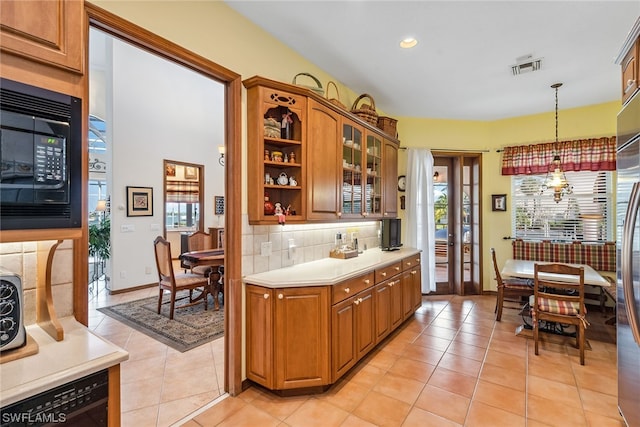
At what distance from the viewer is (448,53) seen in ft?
9.78

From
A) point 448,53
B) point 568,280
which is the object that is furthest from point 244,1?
point 568,280

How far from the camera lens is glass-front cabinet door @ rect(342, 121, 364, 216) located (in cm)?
319

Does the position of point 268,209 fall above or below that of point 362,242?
above

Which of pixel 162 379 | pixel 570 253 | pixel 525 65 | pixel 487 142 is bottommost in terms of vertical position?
pixel 162 379

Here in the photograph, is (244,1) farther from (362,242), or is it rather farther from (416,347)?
(416,347)

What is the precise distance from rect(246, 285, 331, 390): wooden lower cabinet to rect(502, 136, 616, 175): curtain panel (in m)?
4.17

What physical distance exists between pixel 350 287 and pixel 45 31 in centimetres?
230

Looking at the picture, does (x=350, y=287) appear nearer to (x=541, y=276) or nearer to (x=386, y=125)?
(x=541, y=276)

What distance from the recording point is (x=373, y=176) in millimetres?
3773

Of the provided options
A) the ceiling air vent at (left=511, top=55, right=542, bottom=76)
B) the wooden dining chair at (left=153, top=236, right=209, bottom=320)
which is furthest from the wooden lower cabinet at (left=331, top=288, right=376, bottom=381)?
the ceiling air vent at (left=511, top=55, right=542, bottom=76)

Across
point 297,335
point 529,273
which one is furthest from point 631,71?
point 297,335

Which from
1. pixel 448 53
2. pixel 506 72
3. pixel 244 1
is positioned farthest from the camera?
pixel 506 72

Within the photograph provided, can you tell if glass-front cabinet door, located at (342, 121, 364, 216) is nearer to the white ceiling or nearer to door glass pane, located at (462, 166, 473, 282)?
the white ceiling

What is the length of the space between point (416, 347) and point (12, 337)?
3.09 m
